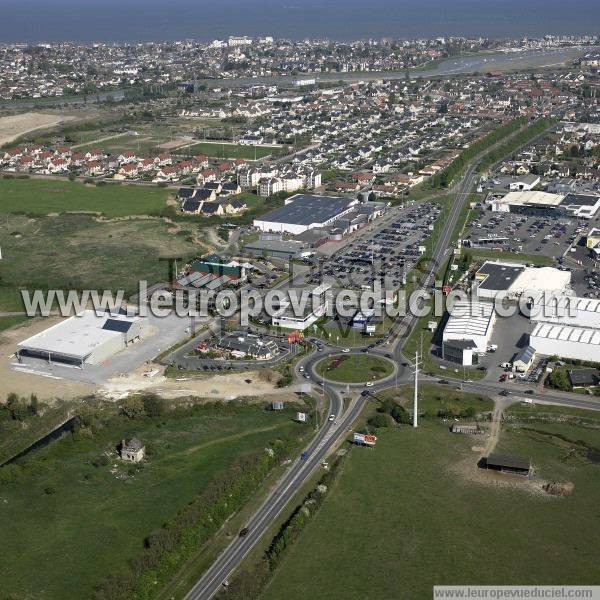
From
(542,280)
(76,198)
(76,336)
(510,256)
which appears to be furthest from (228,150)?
(76,336)

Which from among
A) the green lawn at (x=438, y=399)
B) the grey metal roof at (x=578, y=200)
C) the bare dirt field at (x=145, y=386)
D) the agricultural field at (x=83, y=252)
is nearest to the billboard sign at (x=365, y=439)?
the green lawn at (x=438, y=399)

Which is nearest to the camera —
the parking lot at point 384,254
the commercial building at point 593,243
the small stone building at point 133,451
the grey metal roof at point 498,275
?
the small stone building at point 133,451

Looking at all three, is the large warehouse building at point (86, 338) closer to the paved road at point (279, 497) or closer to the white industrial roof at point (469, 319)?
the paved road at point (279, 497)

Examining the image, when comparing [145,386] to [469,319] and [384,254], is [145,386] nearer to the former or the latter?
[469,319]

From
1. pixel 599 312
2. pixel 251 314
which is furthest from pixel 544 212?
pixel 251 314

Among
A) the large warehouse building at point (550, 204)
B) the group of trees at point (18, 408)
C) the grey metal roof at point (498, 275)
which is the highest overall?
the large warehouse building at point (550, 204)

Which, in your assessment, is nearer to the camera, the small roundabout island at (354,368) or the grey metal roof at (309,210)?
the small roundabout island at (354,368)

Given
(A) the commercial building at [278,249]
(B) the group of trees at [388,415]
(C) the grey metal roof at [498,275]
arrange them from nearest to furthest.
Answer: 1. (B) the group of trees at [388,415]
2. (C) the grey metal roof at [498,275]
3. (A) the commercial building at [278,249]
